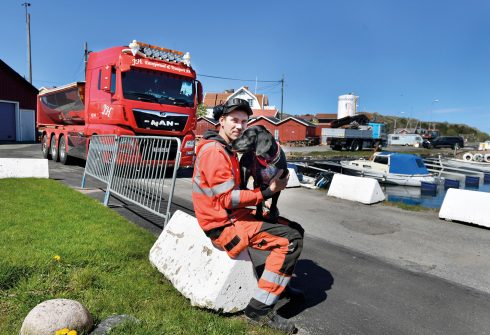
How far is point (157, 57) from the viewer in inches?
433

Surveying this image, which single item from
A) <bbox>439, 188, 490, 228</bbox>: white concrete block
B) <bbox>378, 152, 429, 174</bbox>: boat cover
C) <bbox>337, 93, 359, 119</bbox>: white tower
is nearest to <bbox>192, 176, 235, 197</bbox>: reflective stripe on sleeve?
<bbox>439, 188, 490, 228</bbox>: white concrete block

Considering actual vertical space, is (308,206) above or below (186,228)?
below

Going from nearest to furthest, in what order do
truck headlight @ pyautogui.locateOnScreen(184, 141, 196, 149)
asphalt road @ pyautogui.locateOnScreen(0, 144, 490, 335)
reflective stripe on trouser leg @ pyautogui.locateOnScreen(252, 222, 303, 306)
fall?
reflective stripe on trouser leg @ pyautogui.locateOnScreen(252, 222, 303, 306) < asphalt road @ pyautogui.locateOnScreen(0, 144, 490, 335) < truck headlight @ pyautogui.locateOnScreen(184, 141, 196, 149)

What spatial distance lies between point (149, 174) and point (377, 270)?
4.10 m

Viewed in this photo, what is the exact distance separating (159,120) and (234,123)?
8.05 m

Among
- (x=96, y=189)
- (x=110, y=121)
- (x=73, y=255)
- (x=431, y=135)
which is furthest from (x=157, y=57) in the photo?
(x=431, y=135)

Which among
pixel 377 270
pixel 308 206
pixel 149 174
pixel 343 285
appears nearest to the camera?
pixel 343 285

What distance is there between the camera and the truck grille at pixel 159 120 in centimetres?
1040

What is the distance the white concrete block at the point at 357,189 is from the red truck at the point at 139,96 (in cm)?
457

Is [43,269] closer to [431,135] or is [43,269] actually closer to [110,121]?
[110,121]

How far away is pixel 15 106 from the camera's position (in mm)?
29828

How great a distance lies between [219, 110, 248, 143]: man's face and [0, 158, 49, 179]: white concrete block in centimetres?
878

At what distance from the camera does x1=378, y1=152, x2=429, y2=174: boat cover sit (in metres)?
18.7

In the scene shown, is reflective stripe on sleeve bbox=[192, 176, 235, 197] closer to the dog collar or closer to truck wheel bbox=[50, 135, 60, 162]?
the dog collar
